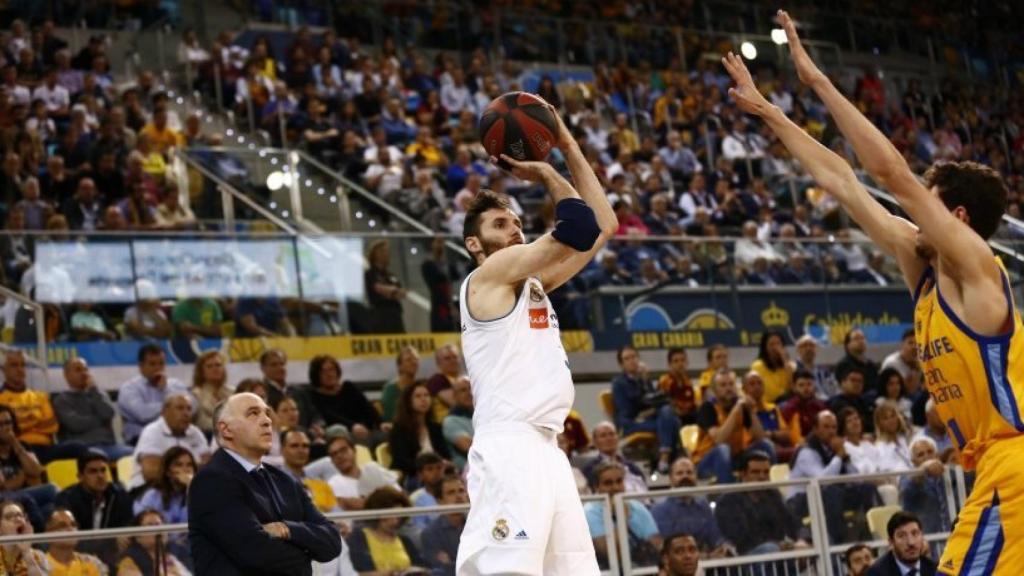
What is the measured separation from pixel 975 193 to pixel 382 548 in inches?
190

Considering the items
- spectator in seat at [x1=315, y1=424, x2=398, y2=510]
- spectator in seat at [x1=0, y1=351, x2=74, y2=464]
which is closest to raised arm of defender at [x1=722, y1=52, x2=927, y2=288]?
spectator in seat at [x1=315, y1=424, x2=398, y2=510]

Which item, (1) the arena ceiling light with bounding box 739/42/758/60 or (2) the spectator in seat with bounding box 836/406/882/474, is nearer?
(2) the spectator in seat with bounding box 836/406/882/474

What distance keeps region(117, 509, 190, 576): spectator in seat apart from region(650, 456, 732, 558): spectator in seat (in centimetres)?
328

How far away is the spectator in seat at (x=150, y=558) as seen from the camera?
338 inches

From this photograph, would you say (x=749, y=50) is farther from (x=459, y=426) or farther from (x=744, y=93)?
(x=744, y=93)

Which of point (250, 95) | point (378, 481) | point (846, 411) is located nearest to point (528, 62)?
point (250, 95)

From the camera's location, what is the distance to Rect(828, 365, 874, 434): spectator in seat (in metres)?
14.8

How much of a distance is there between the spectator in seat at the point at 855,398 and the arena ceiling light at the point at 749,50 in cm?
1210

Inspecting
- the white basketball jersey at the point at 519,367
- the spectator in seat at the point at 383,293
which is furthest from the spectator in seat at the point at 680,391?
the white basketball jersey at the point at 519,367

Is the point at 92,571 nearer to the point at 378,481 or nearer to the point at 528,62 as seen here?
the point at 378,481

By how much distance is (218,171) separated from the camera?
55.8ft

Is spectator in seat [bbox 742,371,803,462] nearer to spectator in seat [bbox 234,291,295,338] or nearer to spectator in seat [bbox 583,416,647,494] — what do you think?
spectator in seat [bbox 583,416,647,494]

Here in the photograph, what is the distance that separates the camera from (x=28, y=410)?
40.5ft

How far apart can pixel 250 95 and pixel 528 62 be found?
5.74 metres
